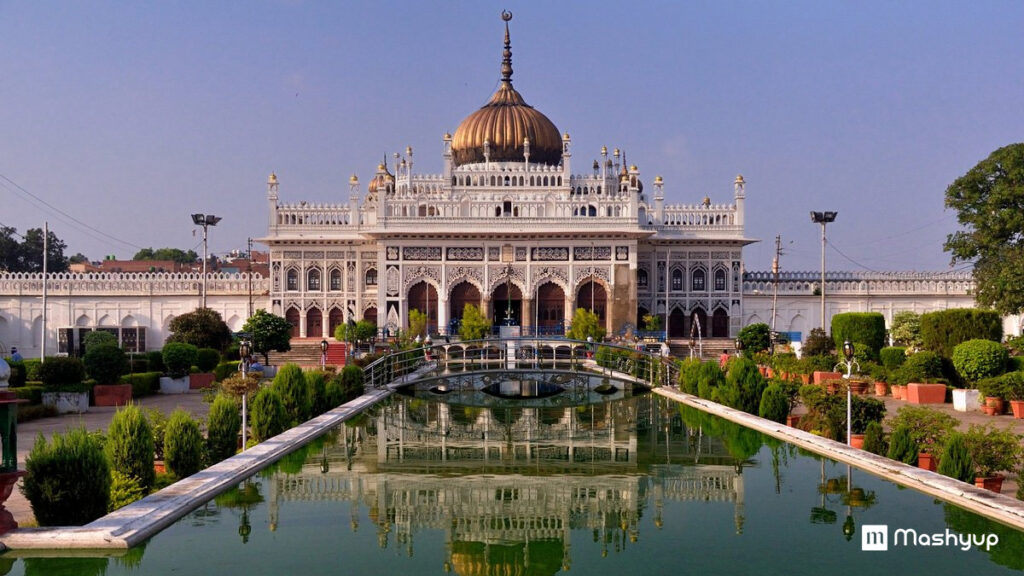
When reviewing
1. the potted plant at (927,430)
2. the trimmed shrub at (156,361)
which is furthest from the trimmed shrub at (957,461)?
the trimmed shrub at (156,361)

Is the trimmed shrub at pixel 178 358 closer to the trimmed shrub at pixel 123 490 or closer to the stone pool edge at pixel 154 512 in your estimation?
the stone pool edge at pixel 154 512

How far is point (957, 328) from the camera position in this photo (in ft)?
60.8

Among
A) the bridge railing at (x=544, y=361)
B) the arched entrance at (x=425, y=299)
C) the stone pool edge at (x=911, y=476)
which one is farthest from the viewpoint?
the arched entrance at (x=425, y=299)

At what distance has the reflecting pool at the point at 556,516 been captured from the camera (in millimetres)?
6867

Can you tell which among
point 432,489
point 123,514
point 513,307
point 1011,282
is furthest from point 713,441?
point 513,307

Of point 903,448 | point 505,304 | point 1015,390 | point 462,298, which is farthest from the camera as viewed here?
point 505,304

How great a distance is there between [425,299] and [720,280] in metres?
10.5

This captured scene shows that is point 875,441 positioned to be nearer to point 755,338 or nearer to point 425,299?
point 755,338

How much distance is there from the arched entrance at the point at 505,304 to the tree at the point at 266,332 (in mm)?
8548

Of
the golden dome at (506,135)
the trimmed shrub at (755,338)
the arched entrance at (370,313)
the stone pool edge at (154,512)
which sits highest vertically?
the golden dome at (506,135)

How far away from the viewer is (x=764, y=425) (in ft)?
43.8

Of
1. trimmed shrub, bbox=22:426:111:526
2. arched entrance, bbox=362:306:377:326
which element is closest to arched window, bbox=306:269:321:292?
arched entrance, bbox=362:306:377:326

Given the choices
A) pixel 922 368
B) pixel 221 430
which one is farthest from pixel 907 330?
pixel 221 430

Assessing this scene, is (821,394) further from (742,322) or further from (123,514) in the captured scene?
(742,322)
